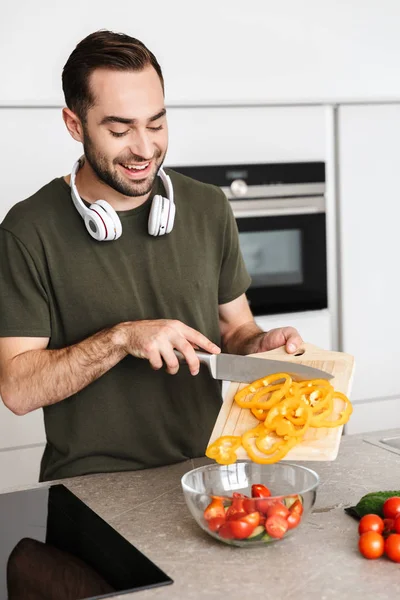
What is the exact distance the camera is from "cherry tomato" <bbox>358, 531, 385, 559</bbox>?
1.30m

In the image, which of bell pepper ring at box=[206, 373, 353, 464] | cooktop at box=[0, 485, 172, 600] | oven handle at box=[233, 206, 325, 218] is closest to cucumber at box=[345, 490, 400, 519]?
bell pepper ring at box=[206, 373, 353, 464]

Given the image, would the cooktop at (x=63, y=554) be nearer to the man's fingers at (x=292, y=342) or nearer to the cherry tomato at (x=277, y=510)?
the cherry tomato at (x=277, y=510)

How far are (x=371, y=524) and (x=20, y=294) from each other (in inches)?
33.5

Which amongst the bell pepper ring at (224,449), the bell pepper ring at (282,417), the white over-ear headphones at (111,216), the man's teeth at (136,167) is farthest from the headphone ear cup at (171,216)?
the bell pepper ring at (224,449)

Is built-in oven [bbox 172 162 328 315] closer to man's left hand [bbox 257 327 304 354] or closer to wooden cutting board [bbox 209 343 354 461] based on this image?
man's left hand [bbox 257 327 304 354]

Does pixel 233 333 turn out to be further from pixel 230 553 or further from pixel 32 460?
pixel 32 460

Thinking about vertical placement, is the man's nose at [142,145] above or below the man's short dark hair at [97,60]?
below

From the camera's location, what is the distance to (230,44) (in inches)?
116

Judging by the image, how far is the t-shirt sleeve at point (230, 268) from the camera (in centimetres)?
208

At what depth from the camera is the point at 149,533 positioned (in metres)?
1.44

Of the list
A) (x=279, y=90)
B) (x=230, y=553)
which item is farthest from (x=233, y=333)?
(x=279, y=90)

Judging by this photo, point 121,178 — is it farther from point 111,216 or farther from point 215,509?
point 215,509

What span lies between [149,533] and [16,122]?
65.0 inches

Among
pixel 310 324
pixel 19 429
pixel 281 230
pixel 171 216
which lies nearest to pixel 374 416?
pixel 310 324
